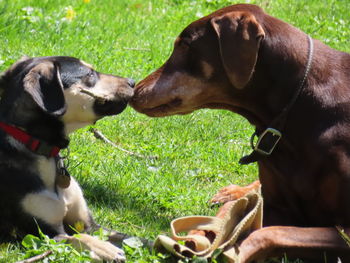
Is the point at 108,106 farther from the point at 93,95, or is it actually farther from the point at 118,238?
the point at 118,238

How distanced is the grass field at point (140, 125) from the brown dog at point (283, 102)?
73 cm

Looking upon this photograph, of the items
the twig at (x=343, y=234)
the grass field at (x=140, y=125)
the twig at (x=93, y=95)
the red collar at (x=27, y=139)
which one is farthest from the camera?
the grass field at (x=140, y=125)

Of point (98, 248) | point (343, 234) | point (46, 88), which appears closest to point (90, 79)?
point (46, 88)

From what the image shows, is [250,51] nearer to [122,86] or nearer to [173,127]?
[122,86]

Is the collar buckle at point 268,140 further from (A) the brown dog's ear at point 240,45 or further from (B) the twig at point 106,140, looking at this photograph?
(B) the twig at point 106,140

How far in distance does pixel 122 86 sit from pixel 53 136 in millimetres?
604

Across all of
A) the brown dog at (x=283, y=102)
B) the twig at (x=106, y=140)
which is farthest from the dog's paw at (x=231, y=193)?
the twig at (x=106, y=140)

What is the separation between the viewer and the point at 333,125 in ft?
14.5

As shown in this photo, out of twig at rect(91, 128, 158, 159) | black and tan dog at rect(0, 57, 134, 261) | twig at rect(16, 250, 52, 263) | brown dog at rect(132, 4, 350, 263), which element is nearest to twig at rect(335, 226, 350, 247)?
brown dog at rect(132, 4, 350, 263)

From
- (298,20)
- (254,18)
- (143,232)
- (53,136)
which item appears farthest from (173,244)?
(298,20)

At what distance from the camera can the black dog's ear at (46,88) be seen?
4.21 metres

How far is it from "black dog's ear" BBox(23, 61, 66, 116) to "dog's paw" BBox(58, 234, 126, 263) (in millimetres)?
712

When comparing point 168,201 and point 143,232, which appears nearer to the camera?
point 143,232

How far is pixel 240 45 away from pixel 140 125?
2208mm
